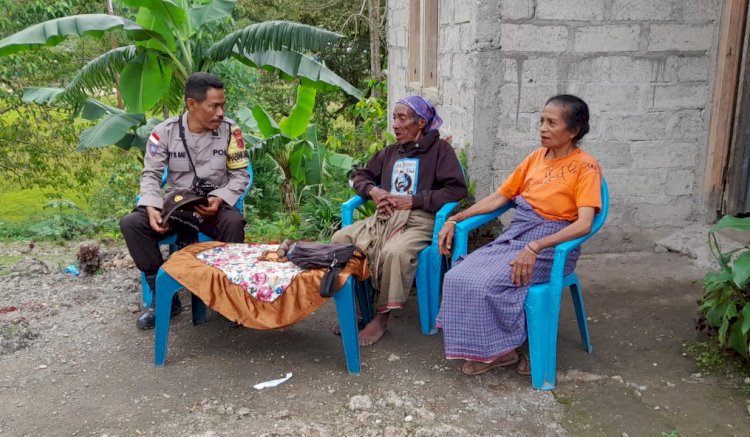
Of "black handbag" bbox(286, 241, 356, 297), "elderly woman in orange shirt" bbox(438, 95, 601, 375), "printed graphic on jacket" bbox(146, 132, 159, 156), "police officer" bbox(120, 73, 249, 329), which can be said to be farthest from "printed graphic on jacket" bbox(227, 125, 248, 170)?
"elderly woman in orange shirt" bbox(438, 95, 601, 375)

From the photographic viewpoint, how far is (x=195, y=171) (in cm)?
407

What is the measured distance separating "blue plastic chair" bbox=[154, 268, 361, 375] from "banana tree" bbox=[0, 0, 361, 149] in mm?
2282

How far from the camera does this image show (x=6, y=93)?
955cm

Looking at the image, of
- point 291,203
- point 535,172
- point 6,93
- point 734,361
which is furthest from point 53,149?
point 734,361

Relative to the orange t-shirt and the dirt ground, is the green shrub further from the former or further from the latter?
the orange t-shirt

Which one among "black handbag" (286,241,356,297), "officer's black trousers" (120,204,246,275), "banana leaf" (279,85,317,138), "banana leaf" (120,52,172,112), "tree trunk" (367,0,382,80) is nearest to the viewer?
"black handbag" (286,241,356,297)

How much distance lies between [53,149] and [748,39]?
9.44m

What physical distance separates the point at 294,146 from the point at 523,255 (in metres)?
3.96

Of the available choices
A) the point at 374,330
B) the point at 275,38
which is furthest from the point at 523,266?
the point at 275,38

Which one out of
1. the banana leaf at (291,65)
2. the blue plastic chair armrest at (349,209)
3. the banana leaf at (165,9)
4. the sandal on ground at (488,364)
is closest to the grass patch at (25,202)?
the banana leaf at (291,65)

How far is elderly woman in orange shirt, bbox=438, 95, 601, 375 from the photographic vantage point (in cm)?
312

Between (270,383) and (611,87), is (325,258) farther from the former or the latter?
(611,87)

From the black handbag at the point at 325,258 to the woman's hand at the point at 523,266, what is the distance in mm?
839

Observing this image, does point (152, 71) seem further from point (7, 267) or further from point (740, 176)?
point (740, 176)
